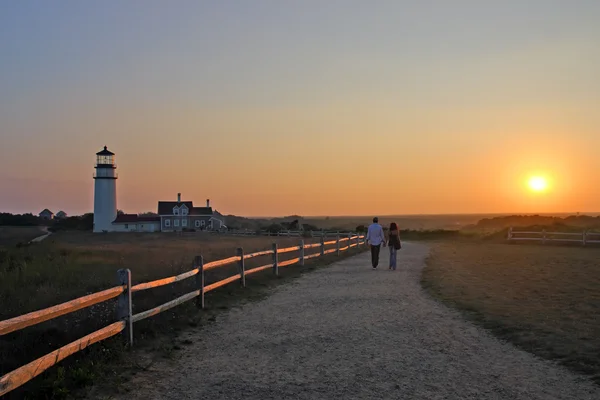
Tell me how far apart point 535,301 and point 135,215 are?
81598 millimetres

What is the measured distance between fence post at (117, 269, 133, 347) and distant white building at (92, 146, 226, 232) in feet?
224

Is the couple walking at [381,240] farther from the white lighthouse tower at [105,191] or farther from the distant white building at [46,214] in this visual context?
the distant white building at [46,214]

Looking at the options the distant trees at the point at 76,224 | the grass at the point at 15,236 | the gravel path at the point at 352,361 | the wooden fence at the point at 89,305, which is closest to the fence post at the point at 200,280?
the wooden fence at the point at 89,305

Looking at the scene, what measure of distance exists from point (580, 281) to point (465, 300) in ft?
18.0

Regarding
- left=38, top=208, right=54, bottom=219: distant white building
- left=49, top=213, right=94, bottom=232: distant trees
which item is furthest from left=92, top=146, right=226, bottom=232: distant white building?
left=38, top=208, right=54, bottom=219: distant white building

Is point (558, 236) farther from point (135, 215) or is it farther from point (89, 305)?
point (135, 215)

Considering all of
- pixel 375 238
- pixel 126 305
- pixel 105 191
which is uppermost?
pixel 105 191

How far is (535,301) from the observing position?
491 inches

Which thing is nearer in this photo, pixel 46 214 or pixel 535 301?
pixel 535 301

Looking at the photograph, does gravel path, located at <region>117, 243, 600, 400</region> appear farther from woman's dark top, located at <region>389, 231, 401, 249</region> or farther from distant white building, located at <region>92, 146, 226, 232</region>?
distant white building, located at <region>92, 146, 226, 232</region>

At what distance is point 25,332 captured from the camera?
8.74 m

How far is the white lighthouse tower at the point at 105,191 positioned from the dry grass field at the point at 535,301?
194ft

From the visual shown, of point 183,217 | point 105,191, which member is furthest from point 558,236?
point 183,217

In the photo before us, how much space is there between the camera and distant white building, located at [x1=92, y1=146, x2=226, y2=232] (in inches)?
2884
